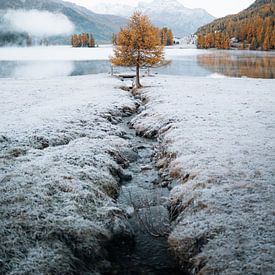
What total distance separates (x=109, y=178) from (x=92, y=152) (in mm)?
2764

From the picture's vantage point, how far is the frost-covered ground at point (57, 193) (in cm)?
795

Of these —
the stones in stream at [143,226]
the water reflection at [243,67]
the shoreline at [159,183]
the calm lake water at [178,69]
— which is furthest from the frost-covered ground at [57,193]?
the calm lake water at [178,69]

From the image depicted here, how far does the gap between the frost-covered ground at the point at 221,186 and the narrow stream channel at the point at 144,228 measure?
489 millimetres

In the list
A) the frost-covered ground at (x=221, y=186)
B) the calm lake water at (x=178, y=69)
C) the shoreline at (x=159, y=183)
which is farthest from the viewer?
the calm lake water at (x=178, y=69)

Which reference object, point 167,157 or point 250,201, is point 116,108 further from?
point 250,201

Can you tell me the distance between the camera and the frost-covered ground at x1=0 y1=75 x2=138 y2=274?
7.95 m

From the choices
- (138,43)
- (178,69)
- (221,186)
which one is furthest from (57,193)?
(178,69)

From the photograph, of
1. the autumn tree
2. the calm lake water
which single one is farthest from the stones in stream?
the calm lake water

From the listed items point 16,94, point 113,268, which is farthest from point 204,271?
point 16,94

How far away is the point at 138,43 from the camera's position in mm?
40781

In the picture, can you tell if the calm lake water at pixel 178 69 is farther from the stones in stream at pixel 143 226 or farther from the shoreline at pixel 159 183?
the stones in stream at pixel 143 226

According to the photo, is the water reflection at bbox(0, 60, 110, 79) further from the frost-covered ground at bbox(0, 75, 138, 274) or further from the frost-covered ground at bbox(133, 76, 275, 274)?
the frost-covered ground at bbox(133, 76, 275, 274)

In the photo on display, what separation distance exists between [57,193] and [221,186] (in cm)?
612

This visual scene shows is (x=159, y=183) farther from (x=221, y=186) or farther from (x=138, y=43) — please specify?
(x=138, y=43)
